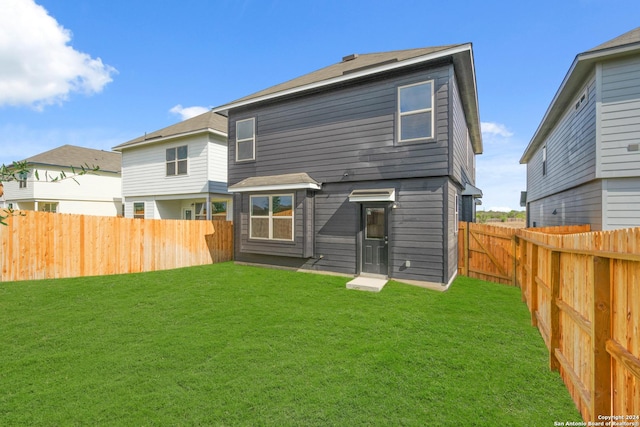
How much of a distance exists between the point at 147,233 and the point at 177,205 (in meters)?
7.43

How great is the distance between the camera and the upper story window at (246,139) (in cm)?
1069

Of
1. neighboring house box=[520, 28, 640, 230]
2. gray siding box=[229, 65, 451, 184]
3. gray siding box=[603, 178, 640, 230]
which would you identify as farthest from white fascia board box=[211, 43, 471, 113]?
gray siding box=[603, 178, 640, 230]

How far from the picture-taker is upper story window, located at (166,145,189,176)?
14.7m

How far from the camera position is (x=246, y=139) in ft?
35.7

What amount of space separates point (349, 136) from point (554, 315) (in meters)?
6.75

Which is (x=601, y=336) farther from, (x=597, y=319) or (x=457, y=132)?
(x=457, y=132)

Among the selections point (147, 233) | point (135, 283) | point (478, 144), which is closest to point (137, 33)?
point (147, 233)

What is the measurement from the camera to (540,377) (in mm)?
3455

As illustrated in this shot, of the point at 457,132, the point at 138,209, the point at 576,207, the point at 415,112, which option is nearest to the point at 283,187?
the point at 415,112

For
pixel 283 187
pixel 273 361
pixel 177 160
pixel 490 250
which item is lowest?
pixel 273 361

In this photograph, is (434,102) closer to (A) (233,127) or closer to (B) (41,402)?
(A) (233,127)

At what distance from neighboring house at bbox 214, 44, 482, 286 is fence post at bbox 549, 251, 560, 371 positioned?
3751 millimetres

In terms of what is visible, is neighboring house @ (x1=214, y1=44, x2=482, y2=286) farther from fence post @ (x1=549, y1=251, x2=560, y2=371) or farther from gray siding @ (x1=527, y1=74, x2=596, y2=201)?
fence post @ (x1=549, y1=251, x2=560, y2=371)

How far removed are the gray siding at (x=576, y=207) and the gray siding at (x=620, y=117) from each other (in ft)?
2.00
